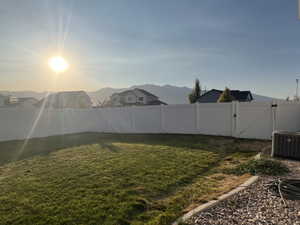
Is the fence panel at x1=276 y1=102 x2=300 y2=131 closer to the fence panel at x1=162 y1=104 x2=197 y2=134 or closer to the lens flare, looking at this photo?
the fence panel at x1=162 y1=104 x2=197 y2=134

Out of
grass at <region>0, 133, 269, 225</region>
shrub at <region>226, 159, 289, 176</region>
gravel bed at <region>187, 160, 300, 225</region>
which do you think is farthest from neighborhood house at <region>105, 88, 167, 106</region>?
gravel bed at <region>187, 160, 300, 225</region>

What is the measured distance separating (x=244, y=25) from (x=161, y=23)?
3612 millimetres

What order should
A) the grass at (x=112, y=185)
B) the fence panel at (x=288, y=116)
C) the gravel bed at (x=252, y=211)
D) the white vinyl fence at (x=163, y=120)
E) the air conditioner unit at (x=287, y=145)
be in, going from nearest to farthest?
the gravel bed at (x=252, y=211) → the grass at (x=112, y=185) → the air conditioner unit at (x=287, y=145) → the fence panel at (x=288, y=116) → the white vinyl fence at (x=163, y=120)

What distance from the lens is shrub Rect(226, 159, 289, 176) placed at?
135 inches

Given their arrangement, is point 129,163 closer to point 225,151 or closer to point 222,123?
point 225,151

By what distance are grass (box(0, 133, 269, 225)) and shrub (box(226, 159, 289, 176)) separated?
9.2 inches

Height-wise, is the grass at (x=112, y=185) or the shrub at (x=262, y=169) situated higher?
the shrub at (x=262, y=169)

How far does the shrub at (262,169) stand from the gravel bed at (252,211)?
→ 92cm

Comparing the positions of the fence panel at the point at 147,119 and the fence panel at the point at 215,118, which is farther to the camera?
the fence panel at the point at 147,119

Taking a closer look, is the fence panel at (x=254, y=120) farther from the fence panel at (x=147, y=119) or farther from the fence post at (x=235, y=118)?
the fence panel at (x=147, y=119)

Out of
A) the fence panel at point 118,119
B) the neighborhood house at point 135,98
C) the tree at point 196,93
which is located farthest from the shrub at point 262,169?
the neighborhood house at point 135,98

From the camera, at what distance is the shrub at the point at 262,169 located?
3.43m

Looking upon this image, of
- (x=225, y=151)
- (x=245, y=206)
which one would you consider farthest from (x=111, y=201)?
(x=225, y=151)

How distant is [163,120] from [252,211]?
7450mm
